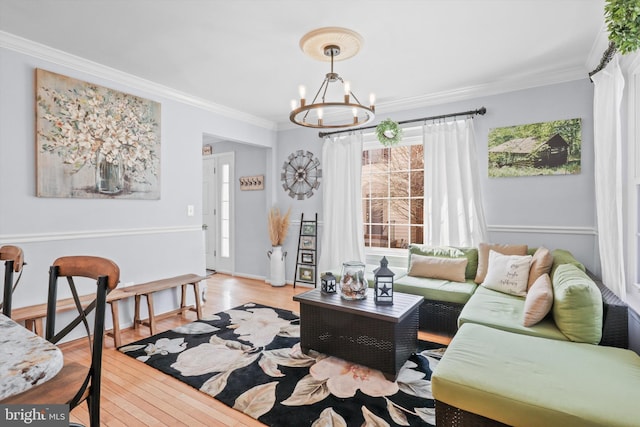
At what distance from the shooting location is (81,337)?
3.11m

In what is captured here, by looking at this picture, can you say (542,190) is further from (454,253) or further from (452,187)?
(454,253)

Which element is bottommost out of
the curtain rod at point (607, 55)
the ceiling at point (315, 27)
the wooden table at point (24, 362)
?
the wooden table at point (24, 362)

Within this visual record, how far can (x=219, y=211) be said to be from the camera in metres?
6.25

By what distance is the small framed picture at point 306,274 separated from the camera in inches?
203

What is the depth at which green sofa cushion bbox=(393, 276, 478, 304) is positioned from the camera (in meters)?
3.08

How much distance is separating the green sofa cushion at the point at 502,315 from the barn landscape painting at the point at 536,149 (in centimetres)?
147

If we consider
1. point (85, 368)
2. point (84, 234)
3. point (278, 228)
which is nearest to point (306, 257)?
point (278, 228)

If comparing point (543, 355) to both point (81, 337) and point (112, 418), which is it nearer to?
point (112, 418)

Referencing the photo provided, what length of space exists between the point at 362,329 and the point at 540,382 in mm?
1196

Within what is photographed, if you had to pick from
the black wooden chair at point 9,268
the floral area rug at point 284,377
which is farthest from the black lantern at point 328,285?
the black wooden chair at point 9,268

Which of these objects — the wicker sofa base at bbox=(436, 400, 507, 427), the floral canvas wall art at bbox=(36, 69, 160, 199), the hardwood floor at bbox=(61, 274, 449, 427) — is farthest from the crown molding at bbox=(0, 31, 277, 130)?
the wicker sofa base at bbox=(436, 400, 507, 427)

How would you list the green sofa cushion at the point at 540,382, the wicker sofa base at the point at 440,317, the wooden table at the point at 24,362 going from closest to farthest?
the wooden table at the point at 24,362 < the green sofa cushion at the point at 540,382 < the wicker sofa base at the point at 440,317

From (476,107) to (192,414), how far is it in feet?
13.3

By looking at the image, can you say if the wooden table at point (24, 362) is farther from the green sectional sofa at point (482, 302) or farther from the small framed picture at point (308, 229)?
the small framed picture at point (308, 229)
